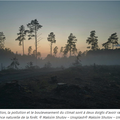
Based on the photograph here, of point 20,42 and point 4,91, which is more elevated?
point 20,42

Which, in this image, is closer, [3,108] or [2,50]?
[3,108]

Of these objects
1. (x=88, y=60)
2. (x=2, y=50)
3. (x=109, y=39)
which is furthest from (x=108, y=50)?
(x=2, y=50)

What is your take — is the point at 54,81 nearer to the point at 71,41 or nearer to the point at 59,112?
the point at 59,112

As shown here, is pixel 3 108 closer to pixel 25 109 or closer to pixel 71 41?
pixel 25 109

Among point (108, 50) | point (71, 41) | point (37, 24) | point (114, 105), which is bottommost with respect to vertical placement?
point (114, 105)

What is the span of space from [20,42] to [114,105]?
33.4 metres

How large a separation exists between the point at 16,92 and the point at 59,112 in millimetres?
4261

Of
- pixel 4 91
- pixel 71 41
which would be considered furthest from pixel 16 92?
pixel 71 41

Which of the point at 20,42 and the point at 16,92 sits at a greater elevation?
the point at 20,42

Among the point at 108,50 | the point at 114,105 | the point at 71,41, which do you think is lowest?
the point at 114,105

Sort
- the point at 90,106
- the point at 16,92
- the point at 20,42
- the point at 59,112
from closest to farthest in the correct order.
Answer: the point at 59,112 → the point at 90,106 → the point at 16,92 → the point at 20,42

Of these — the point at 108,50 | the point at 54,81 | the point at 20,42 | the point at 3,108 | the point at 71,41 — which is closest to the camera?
the point at 3,108

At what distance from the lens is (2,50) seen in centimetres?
4653

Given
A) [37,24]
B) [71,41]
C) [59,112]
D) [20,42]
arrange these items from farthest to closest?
[71,41] → [20,42] → [37,24] → [59,112]
